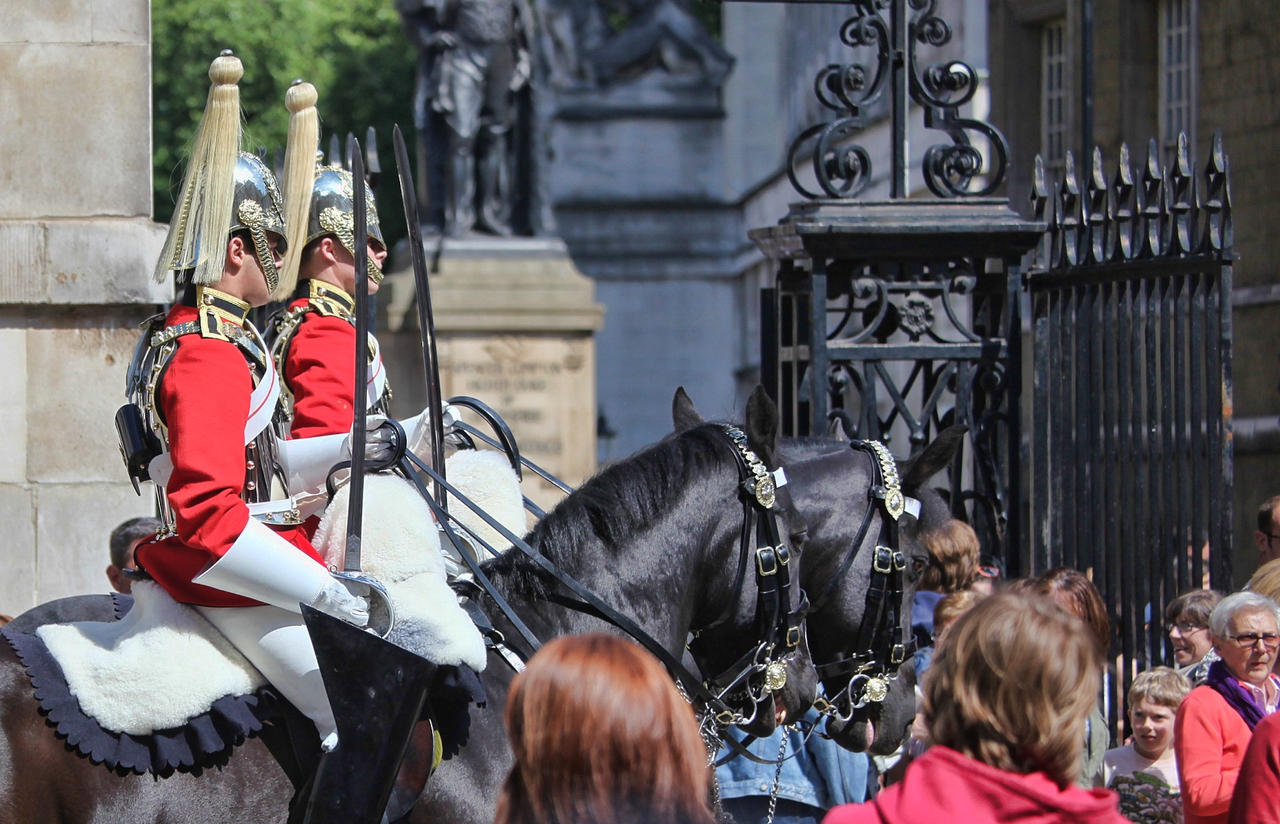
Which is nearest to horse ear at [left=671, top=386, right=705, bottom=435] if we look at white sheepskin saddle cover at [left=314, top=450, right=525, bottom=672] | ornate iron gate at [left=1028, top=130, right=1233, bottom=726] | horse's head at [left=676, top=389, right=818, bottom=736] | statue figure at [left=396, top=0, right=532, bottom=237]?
horse's head at [left=676, top=389, right=818, bottom=736]

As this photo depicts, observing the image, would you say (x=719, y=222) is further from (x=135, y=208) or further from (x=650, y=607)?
(x=650, y=607)

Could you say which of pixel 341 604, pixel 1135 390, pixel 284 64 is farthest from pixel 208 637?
pixel 284 64

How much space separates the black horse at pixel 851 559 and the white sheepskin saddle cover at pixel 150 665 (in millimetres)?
1466

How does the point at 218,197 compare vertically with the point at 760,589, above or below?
above

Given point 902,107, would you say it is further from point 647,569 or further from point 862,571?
point 647,569

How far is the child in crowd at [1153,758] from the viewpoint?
6176 mm

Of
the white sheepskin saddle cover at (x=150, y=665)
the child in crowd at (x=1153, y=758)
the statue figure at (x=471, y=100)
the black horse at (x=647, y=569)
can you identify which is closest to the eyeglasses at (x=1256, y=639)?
the child in crowd at (x=1153, y=758)

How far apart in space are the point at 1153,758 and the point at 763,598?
79.4 inches

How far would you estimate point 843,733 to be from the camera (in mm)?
5250

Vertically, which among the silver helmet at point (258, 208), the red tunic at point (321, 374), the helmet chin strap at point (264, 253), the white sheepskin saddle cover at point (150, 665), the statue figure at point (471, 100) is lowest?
the white sheepskin saddle cover at point (150, 665)

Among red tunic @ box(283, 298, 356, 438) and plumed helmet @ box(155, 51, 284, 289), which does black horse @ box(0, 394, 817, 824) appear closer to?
red tunic @ box(283, 298, 356, 438)

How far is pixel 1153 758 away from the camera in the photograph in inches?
247

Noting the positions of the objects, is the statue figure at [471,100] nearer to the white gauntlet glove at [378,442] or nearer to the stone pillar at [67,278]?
the stone pillar at [67,278]

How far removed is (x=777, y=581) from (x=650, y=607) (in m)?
0.32
